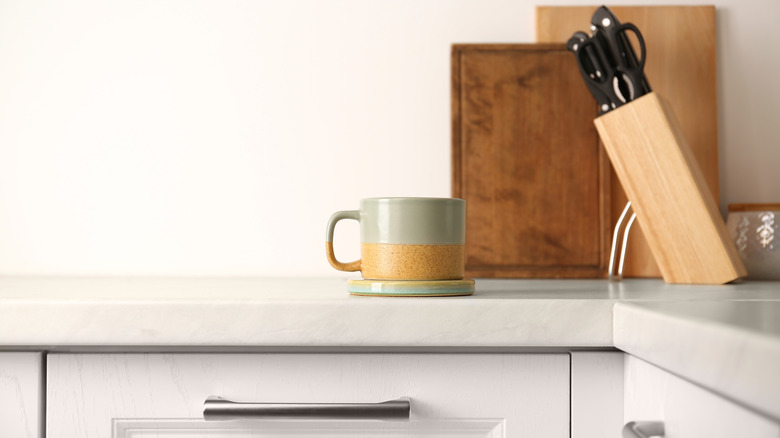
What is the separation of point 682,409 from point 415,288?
277mm

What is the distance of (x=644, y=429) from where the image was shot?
0.55 m

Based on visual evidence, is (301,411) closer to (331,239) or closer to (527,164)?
(331,239)

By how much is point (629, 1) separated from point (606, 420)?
2.67 ft

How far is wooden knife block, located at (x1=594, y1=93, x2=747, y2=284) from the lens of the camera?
37.0 inches

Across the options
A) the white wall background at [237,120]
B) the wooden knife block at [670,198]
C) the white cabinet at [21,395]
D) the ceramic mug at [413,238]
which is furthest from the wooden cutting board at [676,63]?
the white cabinet at [21,395]

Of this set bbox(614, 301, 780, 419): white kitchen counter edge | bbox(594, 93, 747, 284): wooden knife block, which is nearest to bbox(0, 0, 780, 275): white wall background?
bbox(594, 93, 747, 284): wooden knife block

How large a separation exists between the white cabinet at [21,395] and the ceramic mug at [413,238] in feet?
1.10

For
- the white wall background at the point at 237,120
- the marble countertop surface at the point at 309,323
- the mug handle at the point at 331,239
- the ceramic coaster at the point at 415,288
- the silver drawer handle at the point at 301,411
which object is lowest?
the silver drawer handle at the point at 301,411

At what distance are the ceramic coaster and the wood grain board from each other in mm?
397

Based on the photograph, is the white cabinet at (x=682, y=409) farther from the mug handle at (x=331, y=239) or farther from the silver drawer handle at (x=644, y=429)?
the mug handle at (x=331, y=239)

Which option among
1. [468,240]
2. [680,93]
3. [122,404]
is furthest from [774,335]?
[680,93]

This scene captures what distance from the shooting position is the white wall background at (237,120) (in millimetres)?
1181

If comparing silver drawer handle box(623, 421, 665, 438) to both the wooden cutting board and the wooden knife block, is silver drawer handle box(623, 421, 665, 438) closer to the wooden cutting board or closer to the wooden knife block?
the wooden knife block

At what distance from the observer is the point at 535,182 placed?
1120mm
